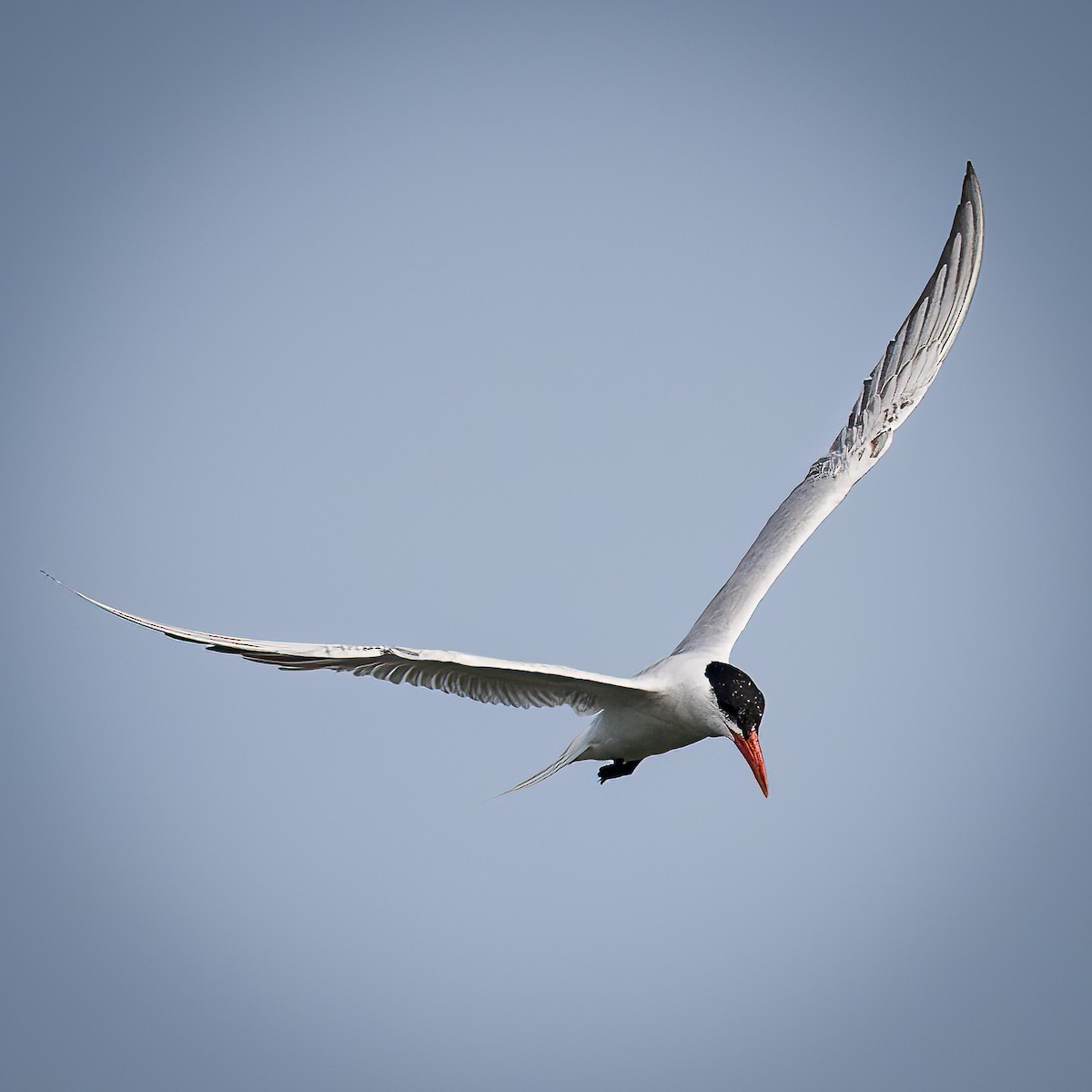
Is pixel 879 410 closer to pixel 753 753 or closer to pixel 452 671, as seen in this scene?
pixel 753 753

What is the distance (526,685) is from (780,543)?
3571 millimetres

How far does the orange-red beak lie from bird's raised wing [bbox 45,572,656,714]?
2.35ft

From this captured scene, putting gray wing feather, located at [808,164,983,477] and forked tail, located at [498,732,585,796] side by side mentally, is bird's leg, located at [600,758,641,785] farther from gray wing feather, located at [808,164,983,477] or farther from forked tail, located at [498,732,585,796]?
gray wing feather, located at [808,164,983,477]

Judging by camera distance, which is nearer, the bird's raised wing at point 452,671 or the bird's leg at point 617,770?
the bird's raised wing at point 452,671

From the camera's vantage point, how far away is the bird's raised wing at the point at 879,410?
12617 mm

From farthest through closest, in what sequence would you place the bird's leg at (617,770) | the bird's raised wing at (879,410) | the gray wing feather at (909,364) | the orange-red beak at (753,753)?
the gray wing feather at (909,364) < the bird's raised wing at (879,410) < the bird's leg at (617,770) < the orange-red beak at (753,753)

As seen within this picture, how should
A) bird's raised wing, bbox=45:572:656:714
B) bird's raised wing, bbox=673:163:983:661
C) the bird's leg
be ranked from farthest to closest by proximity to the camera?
bird's raised wing, bbox=673:163:983:661
the bird's leg
bird's raised wing, bbox=45:572:656:714

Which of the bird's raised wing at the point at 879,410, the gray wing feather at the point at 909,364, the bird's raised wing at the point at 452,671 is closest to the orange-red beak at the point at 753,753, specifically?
the bird's raised wing at the point at 452,671

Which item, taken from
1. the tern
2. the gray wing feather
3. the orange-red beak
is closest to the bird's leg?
the tern

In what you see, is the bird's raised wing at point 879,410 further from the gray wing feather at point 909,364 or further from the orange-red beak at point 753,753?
the orange-red beak at point 753,753

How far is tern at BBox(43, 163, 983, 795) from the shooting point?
348 inches

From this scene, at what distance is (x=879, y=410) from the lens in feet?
45.4

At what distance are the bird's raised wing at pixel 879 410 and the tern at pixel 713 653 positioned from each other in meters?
0.01

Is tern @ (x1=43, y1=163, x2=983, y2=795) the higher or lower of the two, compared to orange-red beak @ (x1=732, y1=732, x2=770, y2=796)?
higher
